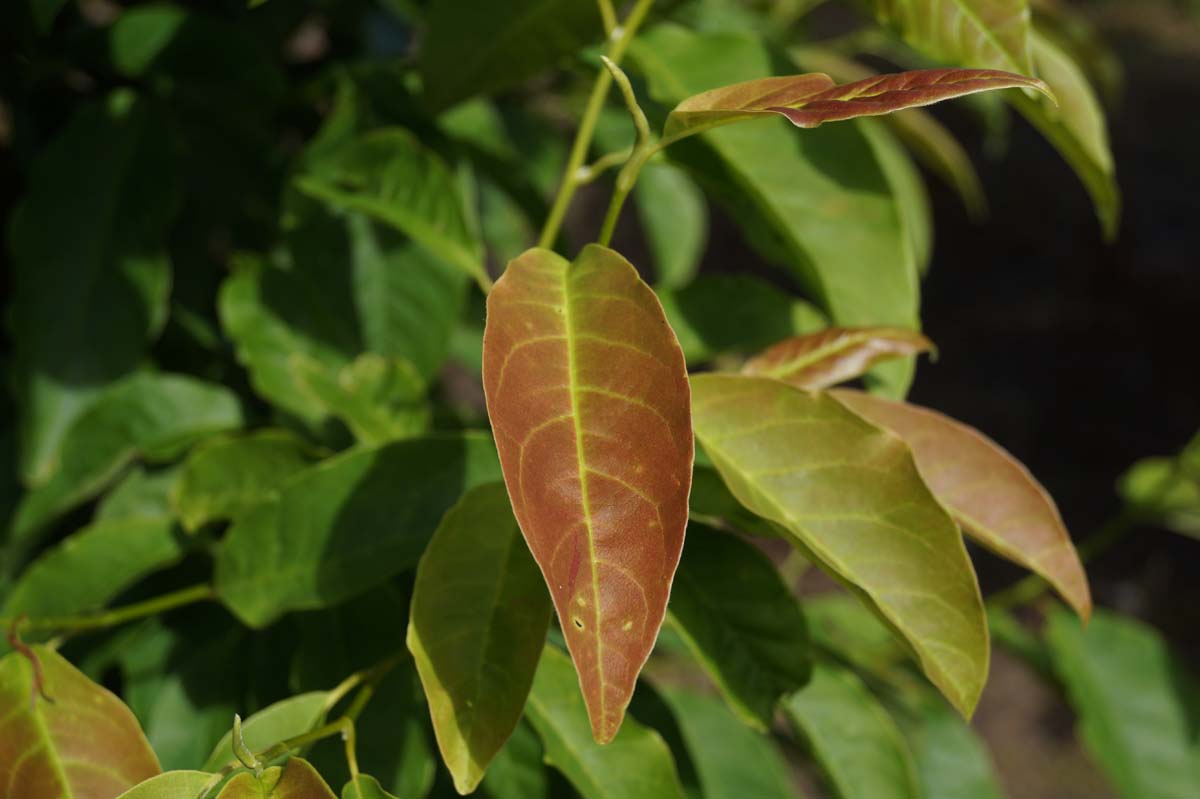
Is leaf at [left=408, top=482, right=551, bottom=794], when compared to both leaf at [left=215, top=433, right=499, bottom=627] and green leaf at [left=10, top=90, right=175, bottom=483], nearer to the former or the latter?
leaf at [left=215, top=433, right=499, bottom=627]

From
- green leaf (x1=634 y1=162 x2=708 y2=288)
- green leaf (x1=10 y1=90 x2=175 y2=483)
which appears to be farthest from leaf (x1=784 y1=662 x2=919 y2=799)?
green leaf (x1=634 y1=162 x2=708 y2=288)

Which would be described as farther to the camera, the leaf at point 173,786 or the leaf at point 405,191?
the leaf at point 405,191

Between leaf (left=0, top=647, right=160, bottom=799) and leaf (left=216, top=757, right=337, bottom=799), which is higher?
leaf (left=216, top=757, right=337, bottom=799)

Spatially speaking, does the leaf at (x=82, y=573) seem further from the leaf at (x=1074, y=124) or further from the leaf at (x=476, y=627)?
the leaf at (x=1074, y=124)

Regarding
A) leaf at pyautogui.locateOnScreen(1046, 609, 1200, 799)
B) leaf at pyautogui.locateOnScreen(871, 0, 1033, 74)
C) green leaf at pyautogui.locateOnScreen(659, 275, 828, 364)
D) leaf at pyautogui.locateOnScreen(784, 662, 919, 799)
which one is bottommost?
leaf at pyautogui.locateOnScreen(1046, 609, 1200, 799)

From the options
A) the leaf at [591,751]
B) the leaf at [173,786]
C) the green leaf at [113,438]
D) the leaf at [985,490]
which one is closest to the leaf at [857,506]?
the leaf at [985,490]
